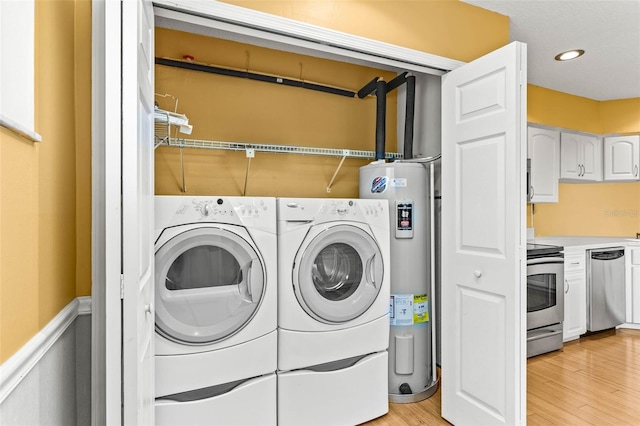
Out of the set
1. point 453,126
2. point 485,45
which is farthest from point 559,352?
point 485,45

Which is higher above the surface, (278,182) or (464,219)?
(278,182)

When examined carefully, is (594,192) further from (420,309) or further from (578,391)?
(420,309)

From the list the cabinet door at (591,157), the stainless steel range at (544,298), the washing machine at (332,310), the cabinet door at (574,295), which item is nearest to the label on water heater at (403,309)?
the washing machine at (332,310)

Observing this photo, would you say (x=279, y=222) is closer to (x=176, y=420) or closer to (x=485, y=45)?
(x=176, y=420)

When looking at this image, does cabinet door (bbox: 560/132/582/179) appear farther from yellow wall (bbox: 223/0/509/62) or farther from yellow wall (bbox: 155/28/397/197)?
yellow wall (bbox: 155/28/397/197)

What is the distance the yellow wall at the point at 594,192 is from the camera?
3982 millimetres

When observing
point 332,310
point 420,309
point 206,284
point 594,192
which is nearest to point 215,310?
point 206,284

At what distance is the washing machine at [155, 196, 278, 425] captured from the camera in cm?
155

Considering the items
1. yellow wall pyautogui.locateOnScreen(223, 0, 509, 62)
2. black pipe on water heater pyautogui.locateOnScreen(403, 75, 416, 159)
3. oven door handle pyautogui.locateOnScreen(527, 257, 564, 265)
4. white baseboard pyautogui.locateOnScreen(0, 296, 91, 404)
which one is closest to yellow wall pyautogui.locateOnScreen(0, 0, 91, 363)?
white baseboard pyautogui.locateOnScreen(0, 296, 91, 404)

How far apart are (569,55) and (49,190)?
3.81 m

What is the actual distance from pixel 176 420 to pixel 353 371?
3.03 ft

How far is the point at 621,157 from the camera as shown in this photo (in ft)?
12.8

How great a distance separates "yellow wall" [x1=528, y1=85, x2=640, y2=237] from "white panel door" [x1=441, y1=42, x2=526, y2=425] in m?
2.65

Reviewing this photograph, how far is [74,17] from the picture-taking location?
132 cm
